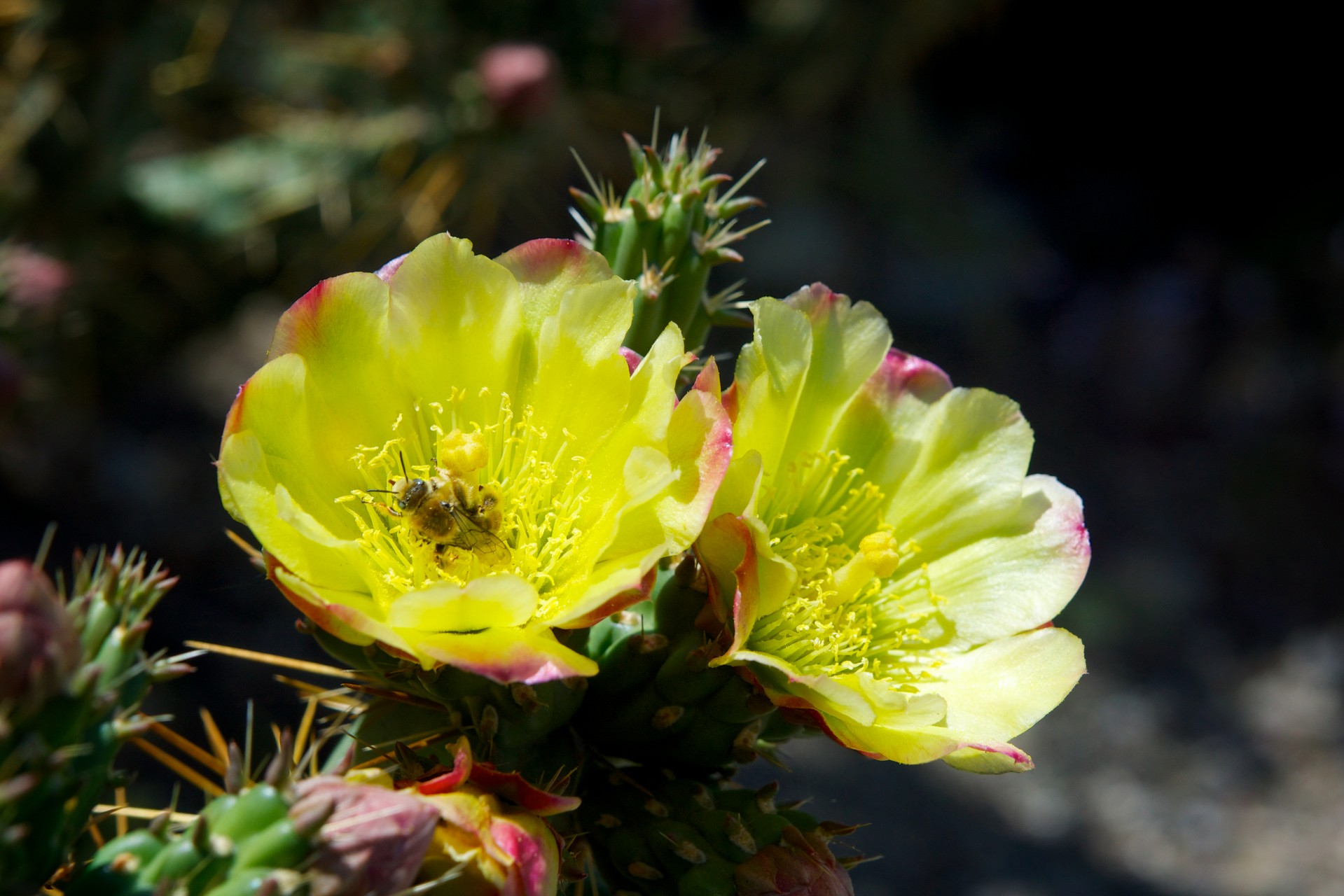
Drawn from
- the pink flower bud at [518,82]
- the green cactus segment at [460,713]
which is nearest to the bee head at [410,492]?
the green cactus segment at [460,713]

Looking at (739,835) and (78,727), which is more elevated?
(739,835)

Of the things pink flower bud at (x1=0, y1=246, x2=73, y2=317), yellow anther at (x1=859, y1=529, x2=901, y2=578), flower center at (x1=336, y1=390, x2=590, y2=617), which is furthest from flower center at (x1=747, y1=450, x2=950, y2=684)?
pink flower bud at (x1=0, y1=246, x2=73, y2=317)

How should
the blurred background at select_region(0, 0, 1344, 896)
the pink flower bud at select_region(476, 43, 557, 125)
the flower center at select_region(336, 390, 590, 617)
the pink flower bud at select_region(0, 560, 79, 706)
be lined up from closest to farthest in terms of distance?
the pink flower bud at select_region(0, 560, 79, 706) < the flower center at select_region(336, 390, 590, 617) < the pink flower bud at select_region(476, 43, 557, 125) < the blurred background at select_region(0, 0, 1344, 896)

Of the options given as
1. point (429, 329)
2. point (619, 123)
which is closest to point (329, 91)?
point (619, 123)

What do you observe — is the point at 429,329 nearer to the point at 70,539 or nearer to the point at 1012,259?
the point at 70,539

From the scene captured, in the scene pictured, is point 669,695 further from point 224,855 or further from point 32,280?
point 32,280

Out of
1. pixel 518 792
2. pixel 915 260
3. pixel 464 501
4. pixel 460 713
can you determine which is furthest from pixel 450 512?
pixel 915 260

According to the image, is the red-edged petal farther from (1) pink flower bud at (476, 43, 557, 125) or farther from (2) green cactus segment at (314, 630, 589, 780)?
(1) pink flower bud at (476, 43, 557, 125)
